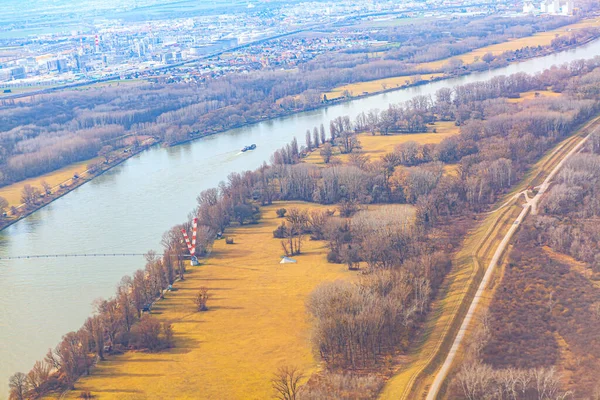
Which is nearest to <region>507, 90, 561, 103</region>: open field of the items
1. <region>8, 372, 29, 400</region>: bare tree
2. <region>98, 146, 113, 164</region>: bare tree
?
<region>98, 146, 113, 164</region>: bare tree

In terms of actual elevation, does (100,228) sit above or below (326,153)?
below

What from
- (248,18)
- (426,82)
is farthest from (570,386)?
(248,18)

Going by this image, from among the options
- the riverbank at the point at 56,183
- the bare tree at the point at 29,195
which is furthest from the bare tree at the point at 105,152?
→ the bare tree at the point at 29,195

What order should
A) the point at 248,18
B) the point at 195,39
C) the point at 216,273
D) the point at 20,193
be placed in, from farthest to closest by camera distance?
the point at 248,18, the point at 195,39, the point at 20,193, the point at 216,273

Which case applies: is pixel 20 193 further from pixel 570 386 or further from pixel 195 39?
pixel 195 39

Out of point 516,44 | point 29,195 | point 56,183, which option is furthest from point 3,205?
point 516,44

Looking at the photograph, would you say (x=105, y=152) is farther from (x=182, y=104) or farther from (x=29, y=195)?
(x=182, y=104)
